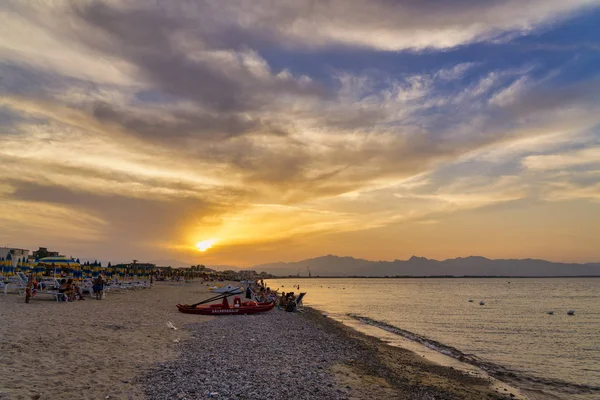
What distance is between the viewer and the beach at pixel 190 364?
9.28 meters

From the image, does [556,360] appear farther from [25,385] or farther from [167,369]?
[25,385]

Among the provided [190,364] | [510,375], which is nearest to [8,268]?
[190,364]

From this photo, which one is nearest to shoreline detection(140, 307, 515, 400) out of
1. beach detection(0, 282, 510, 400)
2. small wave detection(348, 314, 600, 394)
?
beach detection(0, 282, 510, 400)

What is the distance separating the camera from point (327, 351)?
1678 cm

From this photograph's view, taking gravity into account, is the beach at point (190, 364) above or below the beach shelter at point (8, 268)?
below

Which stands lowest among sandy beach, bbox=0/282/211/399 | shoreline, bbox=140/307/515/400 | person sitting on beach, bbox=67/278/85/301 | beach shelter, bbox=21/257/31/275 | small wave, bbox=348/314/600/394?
small wave, bbox=348/314/600/394

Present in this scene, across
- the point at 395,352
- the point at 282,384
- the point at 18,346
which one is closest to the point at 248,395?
the point at 282,384

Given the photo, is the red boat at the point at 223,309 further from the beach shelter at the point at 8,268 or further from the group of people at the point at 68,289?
the beach shelter at the point at 8,268

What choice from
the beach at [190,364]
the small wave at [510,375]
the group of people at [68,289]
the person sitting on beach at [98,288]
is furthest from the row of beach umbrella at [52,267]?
the small wave at [510,375]

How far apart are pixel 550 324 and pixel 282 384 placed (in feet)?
120

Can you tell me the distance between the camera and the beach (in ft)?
30.5

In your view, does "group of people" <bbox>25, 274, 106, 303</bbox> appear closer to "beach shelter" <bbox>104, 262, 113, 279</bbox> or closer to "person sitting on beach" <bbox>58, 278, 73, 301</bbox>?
"person sitting on beach" <bbox>58, 278, 73, 301</bbox>

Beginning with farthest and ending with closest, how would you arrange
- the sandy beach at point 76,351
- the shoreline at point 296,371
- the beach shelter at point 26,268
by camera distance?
the beach shelter at point 26,268 < the shoreline at point 296,371 < the sandy beach at point 76,351

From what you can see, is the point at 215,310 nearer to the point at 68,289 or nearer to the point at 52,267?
the point at 68,289
